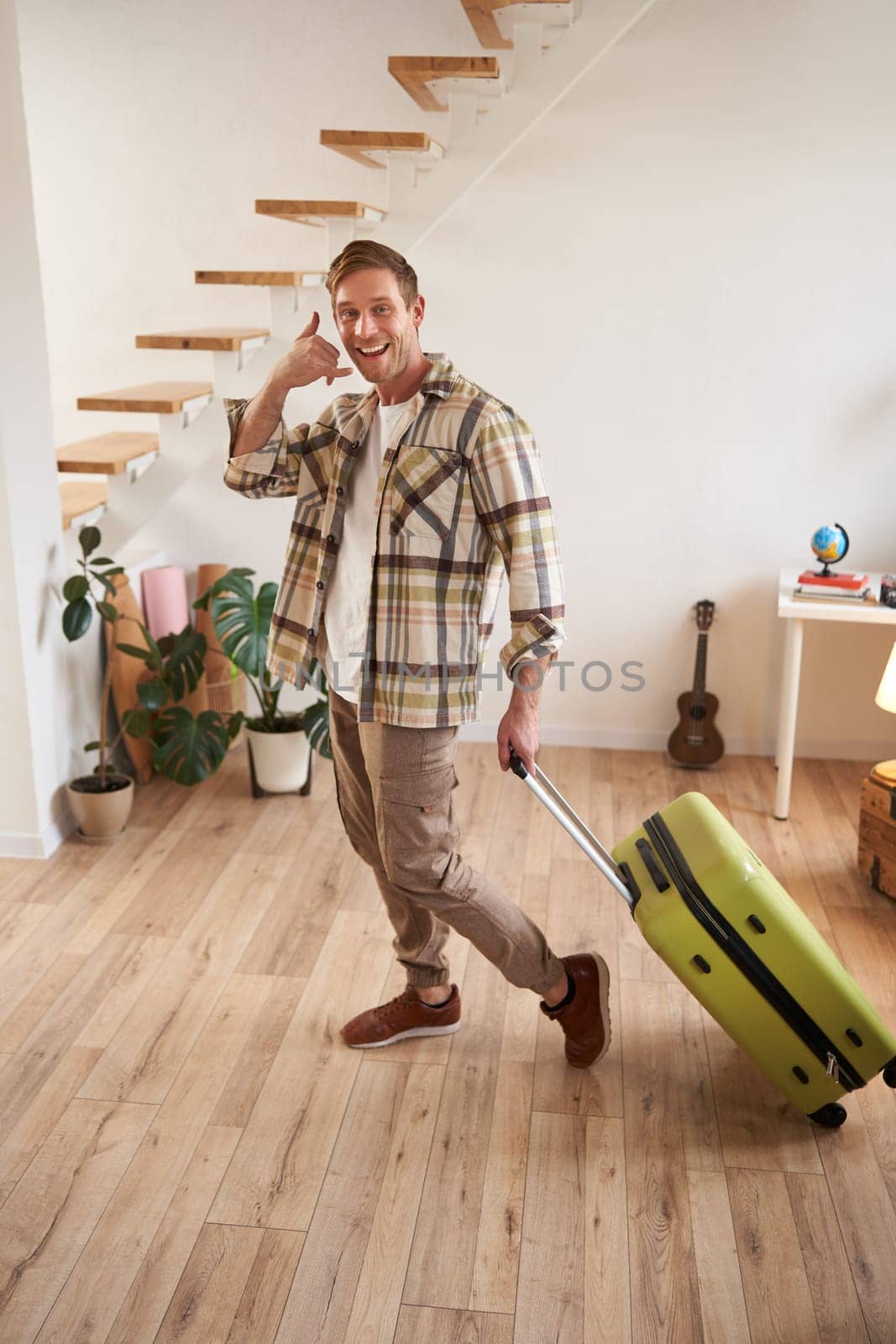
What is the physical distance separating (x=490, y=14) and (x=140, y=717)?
7.03ft

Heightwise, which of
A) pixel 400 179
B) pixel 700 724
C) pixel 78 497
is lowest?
pixel 700 724

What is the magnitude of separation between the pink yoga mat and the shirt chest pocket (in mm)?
2072

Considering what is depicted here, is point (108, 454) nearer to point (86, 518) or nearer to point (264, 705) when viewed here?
point (86, 518)

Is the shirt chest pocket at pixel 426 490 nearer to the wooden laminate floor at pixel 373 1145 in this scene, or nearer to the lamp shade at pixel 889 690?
the wooden laminate floor at pixel 373 1145

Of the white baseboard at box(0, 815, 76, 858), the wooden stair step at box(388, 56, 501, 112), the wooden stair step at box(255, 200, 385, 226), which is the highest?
the wooden stair step at box(388, 56, 501, 112)

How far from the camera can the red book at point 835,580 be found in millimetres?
3621

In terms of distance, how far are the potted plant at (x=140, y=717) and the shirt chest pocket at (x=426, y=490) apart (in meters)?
1.45

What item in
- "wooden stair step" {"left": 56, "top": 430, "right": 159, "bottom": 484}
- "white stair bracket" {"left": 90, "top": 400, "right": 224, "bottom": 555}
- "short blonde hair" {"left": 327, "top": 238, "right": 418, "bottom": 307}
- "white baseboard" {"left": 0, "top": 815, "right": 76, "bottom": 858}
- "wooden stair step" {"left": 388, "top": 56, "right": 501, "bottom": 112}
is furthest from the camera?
"white stair bracket" {"left": 90, "top": 400, "right": 224, "bottom": 555}

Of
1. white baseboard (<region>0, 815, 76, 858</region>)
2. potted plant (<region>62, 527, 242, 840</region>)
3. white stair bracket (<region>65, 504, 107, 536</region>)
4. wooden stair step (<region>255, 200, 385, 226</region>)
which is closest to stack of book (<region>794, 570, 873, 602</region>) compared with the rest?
wooden stair step (<region>255, 200, 385, 226</region>)

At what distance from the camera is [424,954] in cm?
250

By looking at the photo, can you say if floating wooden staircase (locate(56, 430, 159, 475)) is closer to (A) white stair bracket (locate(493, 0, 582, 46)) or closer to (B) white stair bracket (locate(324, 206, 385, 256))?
(B) white stair bracket (locate(324, 206, 385, 256))

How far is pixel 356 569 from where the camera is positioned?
2.18m

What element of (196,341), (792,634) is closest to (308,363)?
(196,341)

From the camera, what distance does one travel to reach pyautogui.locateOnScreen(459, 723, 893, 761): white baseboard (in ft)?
13.8
